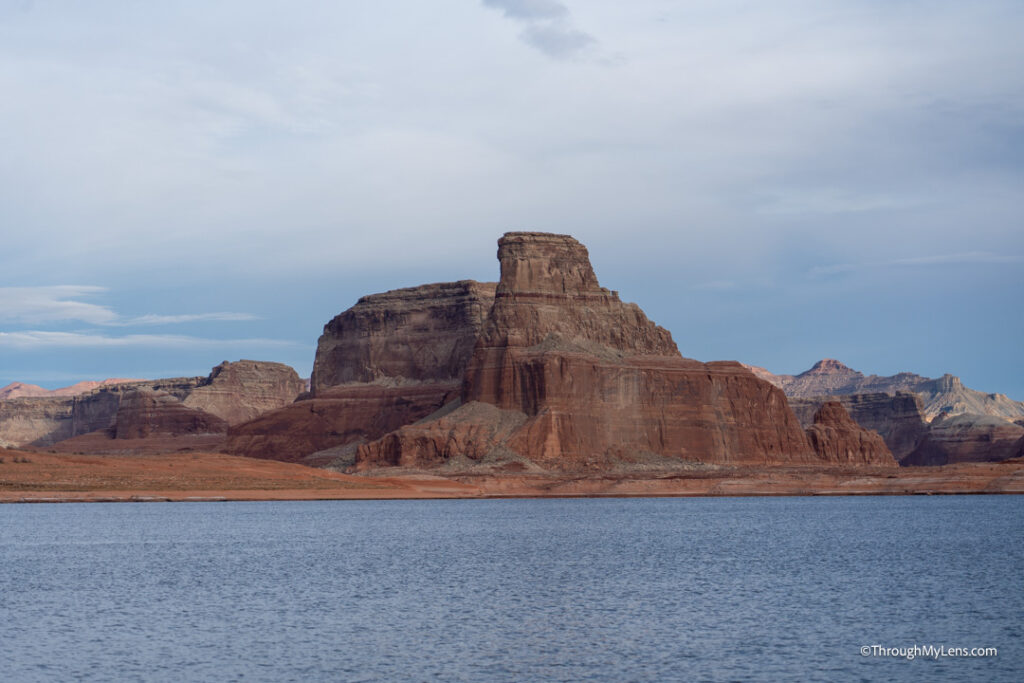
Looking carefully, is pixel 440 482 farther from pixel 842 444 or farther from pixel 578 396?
pixel 842 444

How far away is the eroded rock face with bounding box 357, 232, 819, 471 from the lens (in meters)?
166

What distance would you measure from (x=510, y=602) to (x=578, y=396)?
390ft

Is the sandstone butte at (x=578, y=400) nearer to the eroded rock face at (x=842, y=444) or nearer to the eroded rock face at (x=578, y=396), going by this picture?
the eroded rock face at (x=578, y=396)

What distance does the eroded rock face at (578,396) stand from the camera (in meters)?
166

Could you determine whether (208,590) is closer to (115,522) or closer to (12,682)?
(12,682)

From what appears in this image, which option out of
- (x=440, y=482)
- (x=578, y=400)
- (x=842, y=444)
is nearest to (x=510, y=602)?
(x=440, y=482)

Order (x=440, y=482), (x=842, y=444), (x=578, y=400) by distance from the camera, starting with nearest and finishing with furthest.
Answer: (x=440, y=482)
(x=578, y=400)
(x=842, y=444)

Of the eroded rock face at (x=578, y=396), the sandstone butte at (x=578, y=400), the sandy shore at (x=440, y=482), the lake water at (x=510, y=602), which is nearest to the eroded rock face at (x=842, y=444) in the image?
the sandstone butte at (x=578, y=400)

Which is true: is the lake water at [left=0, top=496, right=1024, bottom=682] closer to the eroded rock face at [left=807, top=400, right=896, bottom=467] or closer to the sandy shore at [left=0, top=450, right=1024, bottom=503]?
the sandy shore at [left=0, top=450, right=1024, bottom=503]

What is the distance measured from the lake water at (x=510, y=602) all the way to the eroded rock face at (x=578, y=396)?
72.0 metres

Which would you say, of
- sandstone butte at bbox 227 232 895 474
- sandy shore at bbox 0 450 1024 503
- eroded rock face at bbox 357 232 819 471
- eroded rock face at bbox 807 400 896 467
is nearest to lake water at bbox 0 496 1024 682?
sandy shore at bbox 0 450 1024 503

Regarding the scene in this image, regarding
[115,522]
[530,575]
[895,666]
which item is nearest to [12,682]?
[895,666]

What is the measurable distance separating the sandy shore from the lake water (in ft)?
143

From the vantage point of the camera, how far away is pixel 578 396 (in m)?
168
